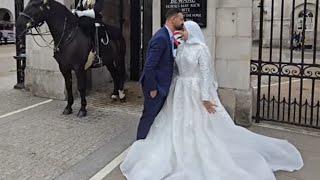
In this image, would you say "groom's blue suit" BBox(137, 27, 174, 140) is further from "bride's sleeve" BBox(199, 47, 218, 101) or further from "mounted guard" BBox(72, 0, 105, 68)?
"mounted guard" BBox(72, 0, 105, 68)

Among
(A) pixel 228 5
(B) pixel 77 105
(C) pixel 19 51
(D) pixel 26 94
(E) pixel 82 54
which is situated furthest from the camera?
(C) pixel 19 51

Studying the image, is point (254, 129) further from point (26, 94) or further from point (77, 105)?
point (26, 94)

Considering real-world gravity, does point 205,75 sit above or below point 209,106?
above

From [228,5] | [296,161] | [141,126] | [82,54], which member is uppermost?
[228,5]

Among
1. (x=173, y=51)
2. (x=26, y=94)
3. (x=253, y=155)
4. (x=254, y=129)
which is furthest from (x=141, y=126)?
(x=26, y=94)

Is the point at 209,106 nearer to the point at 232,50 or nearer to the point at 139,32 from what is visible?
the point at 232,50

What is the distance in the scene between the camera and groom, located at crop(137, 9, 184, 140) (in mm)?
4926

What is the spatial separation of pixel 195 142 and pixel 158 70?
954mm

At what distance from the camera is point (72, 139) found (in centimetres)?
631

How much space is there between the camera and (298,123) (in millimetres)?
7082

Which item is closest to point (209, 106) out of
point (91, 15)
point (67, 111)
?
point (67, 111)

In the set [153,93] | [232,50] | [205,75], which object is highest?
[232,50]

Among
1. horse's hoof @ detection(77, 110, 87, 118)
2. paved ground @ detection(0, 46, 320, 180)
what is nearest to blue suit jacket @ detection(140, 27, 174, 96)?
paved ground @ detection(0, 46, 320, 180)

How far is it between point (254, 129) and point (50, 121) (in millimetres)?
3497
